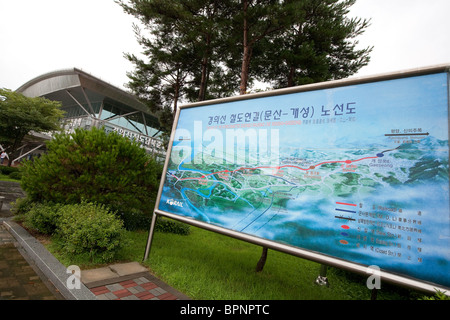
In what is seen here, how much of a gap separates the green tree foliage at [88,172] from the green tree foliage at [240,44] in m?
5.51

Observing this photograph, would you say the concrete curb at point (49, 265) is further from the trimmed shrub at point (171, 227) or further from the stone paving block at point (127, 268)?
the trimmed shrub at point (171, 227)

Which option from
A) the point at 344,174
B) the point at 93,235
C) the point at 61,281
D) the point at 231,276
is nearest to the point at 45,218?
the point at 93,235

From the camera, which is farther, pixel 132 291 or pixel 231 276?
pixel 231 276

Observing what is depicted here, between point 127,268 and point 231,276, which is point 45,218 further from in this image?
point 231,276

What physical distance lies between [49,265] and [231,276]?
2888 mm

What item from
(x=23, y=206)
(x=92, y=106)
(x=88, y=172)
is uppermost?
(x=92, y=106)

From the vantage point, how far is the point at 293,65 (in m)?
9.97

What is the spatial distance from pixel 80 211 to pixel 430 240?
17.1 feet

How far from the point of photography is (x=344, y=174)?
2.38 meters

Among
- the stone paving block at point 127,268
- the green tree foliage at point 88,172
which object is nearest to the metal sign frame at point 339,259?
the stone paving block at point 127,268

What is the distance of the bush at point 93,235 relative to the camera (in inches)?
148

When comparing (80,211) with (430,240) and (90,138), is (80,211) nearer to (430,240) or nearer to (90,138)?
(90,138)

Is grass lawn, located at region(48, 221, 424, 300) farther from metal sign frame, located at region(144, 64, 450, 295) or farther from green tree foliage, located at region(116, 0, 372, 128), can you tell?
green tree foliage, located at region(116, 0, 372, 128)

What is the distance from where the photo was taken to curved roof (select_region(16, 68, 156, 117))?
23263 millimetres
